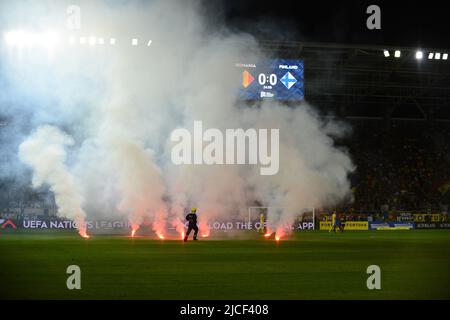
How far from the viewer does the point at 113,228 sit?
3378cm

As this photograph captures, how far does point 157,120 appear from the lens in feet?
92.5

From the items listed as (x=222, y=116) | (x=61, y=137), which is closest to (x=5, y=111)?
(x=61, y=137)

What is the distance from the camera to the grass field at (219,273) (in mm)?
10453

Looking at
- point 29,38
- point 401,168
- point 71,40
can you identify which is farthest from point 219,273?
point 401,168

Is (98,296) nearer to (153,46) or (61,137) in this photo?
(153,46)

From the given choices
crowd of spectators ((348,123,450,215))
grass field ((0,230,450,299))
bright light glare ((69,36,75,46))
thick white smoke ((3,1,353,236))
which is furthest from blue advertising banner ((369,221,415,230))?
bright light glare ((69,36,75,46))

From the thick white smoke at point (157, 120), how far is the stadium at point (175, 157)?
6 centimetres

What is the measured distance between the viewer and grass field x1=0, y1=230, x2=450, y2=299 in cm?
1045

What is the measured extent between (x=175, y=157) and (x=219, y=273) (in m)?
15.6

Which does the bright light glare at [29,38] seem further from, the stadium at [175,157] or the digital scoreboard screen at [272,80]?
the digital scoreboard screen at [272,80]

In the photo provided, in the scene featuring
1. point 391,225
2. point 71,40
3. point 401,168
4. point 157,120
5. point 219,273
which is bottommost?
point 219,273

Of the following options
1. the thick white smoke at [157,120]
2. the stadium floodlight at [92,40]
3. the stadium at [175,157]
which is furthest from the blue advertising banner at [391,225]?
the stadium floodlight at [92,40]

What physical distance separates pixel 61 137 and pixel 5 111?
5324 millimetres

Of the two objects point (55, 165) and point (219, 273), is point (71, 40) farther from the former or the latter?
point (219, 273)
